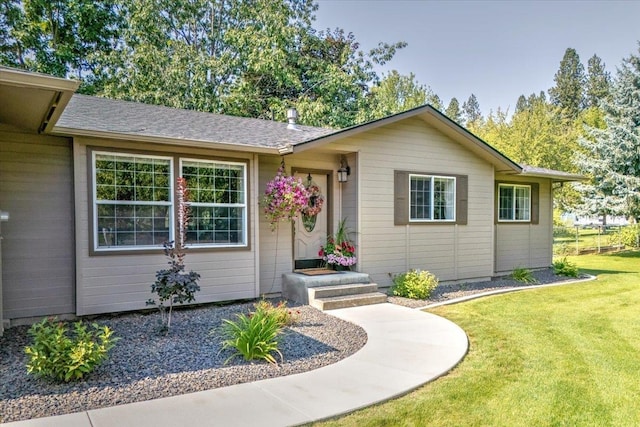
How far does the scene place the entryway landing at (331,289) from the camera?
7047mm

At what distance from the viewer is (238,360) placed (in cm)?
446

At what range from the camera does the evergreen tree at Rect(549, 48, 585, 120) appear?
44.4 m

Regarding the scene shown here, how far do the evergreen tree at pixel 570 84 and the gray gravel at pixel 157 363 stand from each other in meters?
A: 47.4

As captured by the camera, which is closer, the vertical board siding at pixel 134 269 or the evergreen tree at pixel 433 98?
the vertical board siding at pixel 134 269

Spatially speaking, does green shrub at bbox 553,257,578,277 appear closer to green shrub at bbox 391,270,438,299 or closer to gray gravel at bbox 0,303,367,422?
green shrub at bbox 391,270,438,299

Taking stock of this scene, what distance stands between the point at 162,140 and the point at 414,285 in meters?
5.09

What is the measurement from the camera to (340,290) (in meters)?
7.30

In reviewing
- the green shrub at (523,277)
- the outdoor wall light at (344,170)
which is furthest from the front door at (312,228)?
the green shrub at (523,277)

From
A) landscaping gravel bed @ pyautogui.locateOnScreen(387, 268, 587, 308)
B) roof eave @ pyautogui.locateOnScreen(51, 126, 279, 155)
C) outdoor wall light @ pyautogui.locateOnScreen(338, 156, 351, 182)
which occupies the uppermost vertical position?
roof eave @ pyautogui.locateOnScreen(51, 126, 279, 155)

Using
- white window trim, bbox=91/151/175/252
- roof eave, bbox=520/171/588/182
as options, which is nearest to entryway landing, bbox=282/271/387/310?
white window trim, bbox=91/151/175/252

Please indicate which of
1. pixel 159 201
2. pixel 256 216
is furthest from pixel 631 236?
pixel 159 201

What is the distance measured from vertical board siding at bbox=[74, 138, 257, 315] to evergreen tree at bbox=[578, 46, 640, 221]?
15.9 metres

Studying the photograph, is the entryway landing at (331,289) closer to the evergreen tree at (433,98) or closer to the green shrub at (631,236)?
the green shrub at (631,236)

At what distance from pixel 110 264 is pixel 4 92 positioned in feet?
9.05
